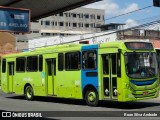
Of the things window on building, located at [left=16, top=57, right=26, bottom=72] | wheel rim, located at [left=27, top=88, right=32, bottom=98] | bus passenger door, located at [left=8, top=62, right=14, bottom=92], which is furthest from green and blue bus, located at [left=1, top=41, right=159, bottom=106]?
bus passenger door, located at [left=8, top=62, right=14, bottom=92]

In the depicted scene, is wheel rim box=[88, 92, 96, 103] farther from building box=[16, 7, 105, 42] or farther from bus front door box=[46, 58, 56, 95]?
building box=[16, 7, 105, 42]

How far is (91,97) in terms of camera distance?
18.3 meters

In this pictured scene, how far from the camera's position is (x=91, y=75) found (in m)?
18.3

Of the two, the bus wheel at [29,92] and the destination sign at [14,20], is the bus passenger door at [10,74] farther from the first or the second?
the destination sign at [14,20]

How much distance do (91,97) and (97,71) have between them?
1.29 meters

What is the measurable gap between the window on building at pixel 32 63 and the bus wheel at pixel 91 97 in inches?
191

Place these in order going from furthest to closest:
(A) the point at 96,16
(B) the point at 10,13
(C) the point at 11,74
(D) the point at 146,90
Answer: (A) the point at 96,16
(C) the point at 11,74
(D) the point at 146,90
(B) the point at 10,13

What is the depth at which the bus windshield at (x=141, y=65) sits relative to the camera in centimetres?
1698

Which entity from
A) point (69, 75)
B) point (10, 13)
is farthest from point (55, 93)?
point (10, 13)

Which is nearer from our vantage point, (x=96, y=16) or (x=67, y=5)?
(x=67, y=5)

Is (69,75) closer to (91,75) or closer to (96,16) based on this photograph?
(91,75)

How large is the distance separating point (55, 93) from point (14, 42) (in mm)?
57832

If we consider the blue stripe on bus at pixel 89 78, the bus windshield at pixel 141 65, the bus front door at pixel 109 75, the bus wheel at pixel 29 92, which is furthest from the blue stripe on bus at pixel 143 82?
the bus wheel at pixel 29 92

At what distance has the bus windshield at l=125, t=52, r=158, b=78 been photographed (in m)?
17.0
